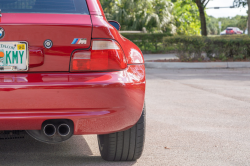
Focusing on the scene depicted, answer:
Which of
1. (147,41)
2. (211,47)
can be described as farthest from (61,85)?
(147,41)

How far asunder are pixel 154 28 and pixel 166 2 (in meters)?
3.88

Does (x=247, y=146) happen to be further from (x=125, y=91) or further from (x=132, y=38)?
(x=132, y=38)

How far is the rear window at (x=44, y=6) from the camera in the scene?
2.85 metres

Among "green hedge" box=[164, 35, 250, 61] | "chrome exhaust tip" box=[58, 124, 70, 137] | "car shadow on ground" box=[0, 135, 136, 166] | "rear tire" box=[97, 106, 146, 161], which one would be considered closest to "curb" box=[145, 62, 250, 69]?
"green hedge" box=[164, 35, 250, 61]

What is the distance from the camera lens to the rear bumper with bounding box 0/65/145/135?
257 cm

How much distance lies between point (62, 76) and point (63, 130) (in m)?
0.39

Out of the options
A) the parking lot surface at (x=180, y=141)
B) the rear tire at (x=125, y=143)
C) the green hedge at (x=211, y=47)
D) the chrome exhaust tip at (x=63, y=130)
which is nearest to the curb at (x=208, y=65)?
the green hedge at (x=211, y=47)

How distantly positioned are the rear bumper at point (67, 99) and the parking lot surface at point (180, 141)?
690 mm

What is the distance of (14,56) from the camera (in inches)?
103

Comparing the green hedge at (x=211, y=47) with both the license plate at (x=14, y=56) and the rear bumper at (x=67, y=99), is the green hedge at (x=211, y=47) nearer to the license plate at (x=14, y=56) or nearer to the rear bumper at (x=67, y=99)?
the rear bumper at (x=67, y=99)

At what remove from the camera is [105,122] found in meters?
2.71

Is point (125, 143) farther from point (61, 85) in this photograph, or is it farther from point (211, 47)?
point (211, 47)

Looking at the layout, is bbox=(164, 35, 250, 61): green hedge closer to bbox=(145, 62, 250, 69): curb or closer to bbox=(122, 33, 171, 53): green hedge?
bbox=(145, 62, 250, 69): curb

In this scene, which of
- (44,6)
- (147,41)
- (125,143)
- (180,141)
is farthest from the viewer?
(147,41)
